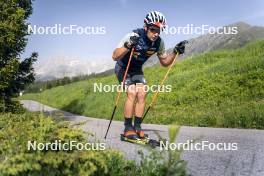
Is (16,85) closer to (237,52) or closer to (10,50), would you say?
(10,50)

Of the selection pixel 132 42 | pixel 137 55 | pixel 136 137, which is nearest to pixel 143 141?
pixel 136 137

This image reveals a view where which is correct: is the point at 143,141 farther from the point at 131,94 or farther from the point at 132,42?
the point at 132,42

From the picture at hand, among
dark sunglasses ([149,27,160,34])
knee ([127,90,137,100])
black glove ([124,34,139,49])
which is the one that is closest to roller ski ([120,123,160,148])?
knee ([127,90,137,100])

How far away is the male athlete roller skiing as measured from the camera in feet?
28.3

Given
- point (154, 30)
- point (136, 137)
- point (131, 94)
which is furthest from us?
point (131, 94)

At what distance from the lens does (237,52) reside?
29.2 meters

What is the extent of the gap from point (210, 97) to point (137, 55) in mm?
11212

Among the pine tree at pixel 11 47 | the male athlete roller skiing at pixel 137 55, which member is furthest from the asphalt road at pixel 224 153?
the pine tree at pixel 11 47

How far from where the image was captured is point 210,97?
64.8 feet

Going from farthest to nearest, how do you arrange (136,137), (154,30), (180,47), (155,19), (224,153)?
(180,47), (136,137), (154,30), (155,19), (224,153)

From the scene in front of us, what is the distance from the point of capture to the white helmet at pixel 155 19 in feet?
28.0

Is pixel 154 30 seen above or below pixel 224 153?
above

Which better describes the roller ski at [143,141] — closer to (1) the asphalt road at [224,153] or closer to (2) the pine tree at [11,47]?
(1) the asphalt road at [224,153]

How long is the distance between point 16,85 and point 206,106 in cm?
710
